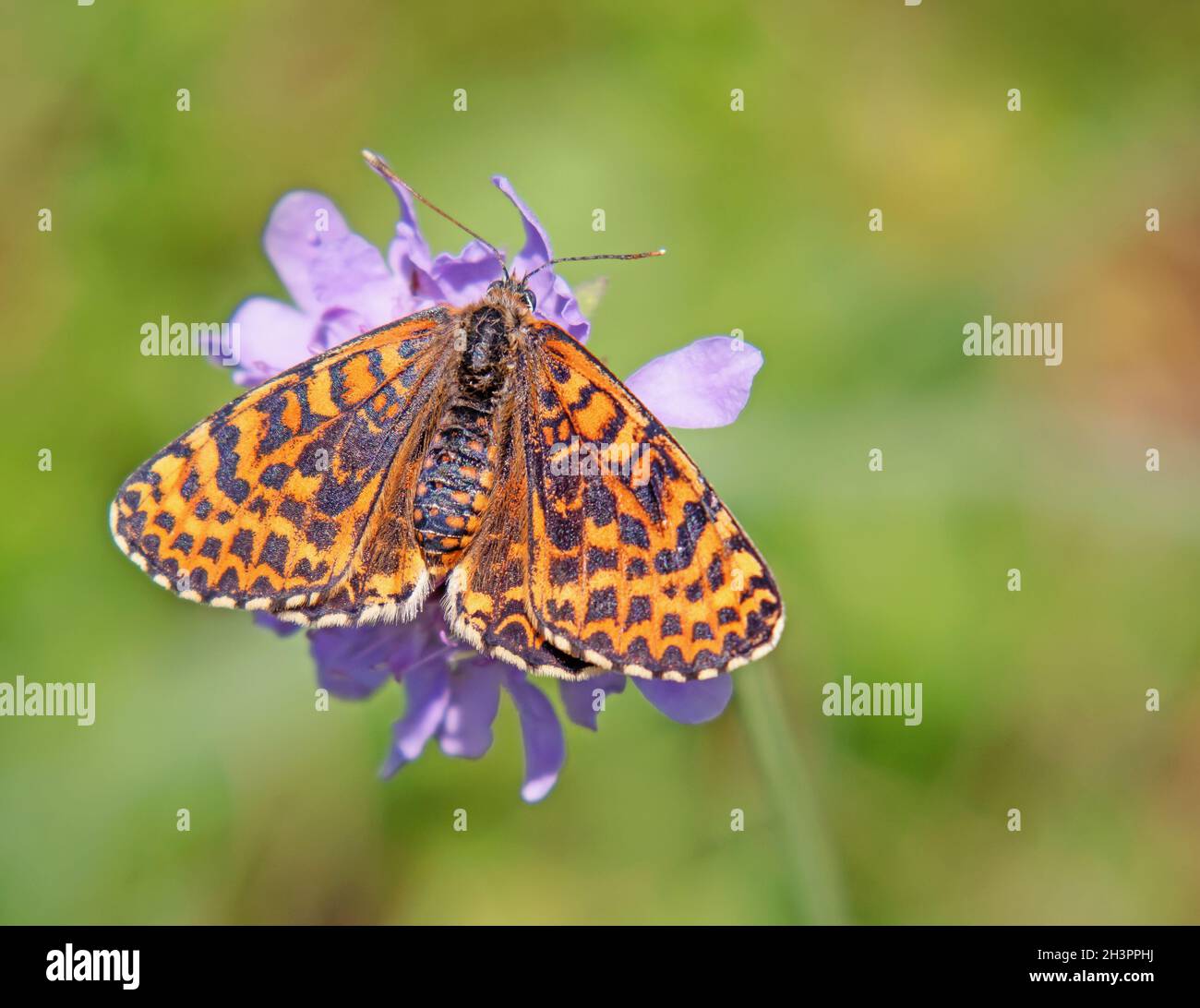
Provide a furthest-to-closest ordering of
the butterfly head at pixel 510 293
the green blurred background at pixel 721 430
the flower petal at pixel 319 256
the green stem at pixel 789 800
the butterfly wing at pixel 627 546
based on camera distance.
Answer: the green blurred background at pixel 721 430, the green stem at pixel 789 800, the flower petal at pixel 319 256, the butterfly head at pixel 510 293, the butterfly wing at pixel 627 546

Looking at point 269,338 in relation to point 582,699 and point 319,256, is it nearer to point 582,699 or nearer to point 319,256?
point 319,256

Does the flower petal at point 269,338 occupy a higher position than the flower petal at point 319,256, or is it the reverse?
the flower petal at point 319,256

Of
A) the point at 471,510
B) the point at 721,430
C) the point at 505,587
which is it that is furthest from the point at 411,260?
the point at 721,430

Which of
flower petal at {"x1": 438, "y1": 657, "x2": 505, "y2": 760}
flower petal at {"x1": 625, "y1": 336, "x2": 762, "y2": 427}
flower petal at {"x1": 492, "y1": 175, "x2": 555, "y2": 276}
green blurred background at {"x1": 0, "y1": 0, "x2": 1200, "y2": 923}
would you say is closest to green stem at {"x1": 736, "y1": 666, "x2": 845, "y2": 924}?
green blurred background at {"x1": 0, "y1": 0, "x2": 1200, "y2": 923}

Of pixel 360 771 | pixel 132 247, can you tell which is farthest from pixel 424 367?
pixel 132 247

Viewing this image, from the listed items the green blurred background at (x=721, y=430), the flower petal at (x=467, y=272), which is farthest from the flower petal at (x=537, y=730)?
the green blurred background at (x=721, y=430)

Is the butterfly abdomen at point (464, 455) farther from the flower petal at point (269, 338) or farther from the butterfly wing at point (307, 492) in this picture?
the flower petal at point (269, 338)
